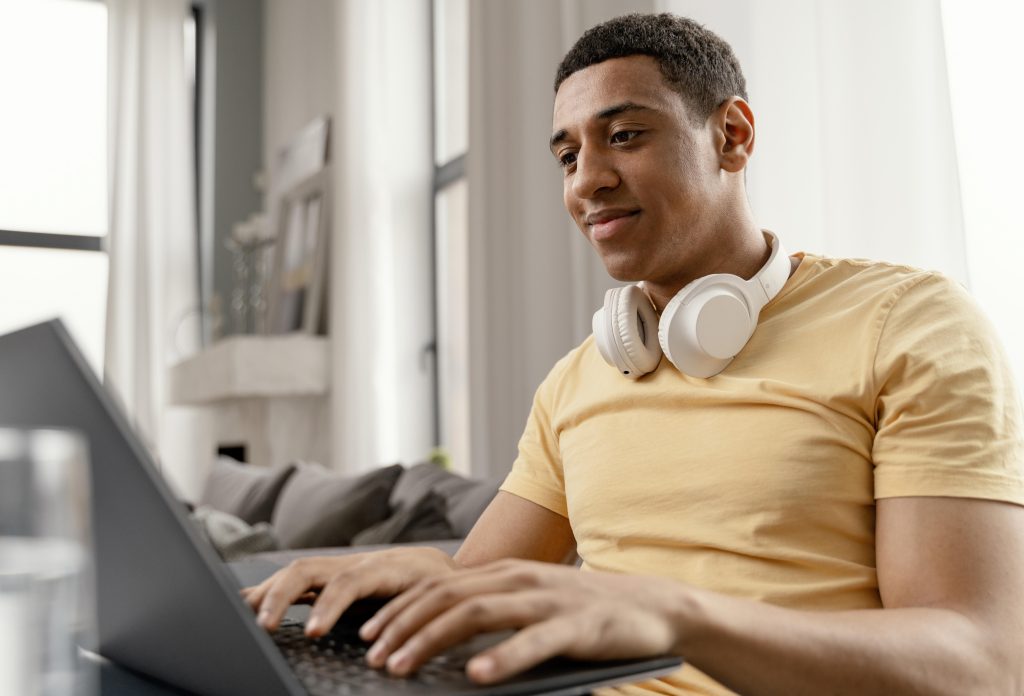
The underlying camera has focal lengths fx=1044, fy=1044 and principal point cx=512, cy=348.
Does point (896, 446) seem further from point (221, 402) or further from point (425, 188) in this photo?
point (221, 402)

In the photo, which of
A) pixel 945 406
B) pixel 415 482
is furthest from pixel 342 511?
pixel 945 406

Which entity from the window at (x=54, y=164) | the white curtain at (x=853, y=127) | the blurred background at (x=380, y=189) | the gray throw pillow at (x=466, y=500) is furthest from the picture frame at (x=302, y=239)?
the white curtain at (x=853, y=127)

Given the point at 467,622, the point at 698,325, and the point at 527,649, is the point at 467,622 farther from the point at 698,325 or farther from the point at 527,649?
the point at 698,325

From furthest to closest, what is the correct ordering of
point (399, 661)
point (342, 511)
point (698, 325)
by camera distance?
point (342, 511)
point (698, 325)
point (399, 661)

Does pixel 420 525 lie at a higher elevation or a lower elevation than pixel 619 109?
lower

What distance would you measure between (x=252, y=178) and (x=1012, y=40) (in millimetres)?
5190

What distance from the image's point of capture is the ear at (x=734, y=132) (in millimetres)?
1247

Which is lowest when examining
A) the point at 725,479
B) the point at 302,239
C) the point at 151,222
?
the point at 725,479

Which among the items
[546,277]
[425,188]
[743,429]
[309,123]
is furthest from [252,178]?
[743,429]

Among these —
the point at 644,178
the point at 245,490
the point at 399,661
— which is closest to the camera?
the point at 399,661

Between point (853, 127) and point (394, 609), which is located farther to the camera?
point (853, 127)

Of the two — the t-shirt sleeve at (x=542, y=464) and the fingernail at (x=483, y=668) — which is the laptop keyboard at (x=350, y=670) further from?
the t-shirt sleeve at (x=542, y=464)

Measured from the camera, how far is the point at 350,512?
2.62 metres

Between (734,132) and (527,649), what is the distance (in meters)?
0.89
